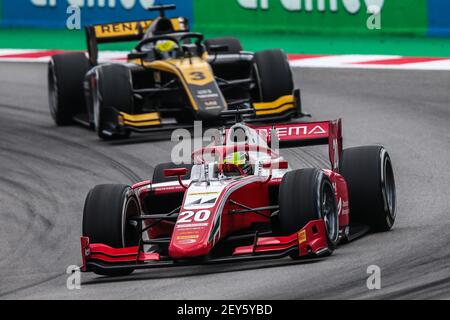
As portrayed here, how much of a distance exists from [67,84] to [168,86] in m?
1.86

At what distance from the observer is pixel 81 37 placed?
23203mm

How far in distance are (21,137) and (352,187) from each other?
7121 millimetres

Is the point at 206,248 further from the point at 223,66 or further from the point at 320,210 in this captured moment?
the point at 223,66

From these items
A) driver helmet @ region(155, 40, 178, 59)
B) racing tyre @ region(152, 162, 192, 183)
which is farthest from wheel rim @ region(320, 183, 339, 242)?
driver helmet @ region(155, 40, 178, 59)

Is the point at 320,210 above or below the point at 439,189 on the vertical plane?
above

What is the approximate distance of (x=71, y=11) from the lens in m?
22.5

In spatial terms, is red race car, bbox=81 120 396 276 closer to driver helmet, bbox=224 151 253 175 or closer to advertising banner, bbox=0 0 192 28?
driver helmet, bbox=224 151 253 175

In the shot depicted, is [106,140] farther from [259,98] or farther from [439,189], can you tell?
[439,189]

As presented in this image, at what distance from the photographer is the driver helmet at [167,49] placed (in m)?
16.8

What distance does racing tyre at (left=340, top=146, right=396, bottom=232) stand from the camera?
1074cm

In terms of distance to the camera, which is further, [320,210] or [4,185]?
[4,185]
